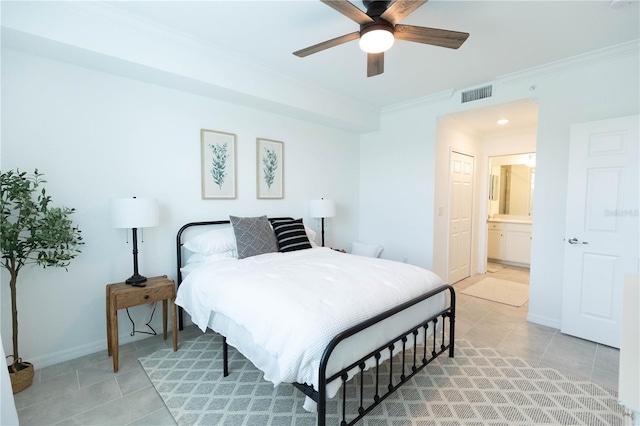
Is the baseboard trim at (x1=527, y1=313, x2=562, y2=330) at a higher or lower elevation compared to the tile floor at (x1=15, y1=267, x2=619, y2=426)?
higher

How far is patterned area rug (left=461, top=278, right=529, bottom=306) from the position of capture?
13.5 feet

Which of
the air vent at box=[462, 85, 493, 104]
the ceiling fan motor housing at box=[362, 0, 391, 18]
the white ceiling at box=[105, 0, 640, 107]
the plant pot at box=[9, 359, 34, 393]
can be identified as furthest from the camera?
the air vent at box=[462, 85, 493, 104]

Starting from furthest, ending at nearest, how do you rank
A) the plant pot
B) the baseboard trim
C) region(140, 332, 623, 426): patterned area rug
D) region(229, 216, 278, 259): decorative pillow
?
1. the baseboard trim
2. region(229, 216, 278, 259): decorative pillow
3. the plant pot
4. region(140, 332, 623, 426): patterned area rug

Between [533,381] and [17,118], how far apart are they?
4483mm

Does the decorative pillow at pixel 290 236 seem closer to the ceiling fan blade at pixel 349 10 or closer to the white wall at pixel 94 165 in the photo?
the white wall at pixel 94 165

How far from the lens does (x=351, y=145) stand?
504 cm

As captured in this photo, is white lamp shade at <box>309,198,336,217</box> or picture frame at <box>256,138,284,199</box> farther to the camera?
white lamp shade at <box>309,198,336,217</box>

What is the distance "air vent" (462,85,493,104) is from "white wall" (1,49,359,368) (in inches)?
111

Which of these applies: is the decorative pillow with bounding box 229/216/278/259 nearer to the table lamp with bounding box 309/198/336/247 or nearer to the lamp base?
the lamp base

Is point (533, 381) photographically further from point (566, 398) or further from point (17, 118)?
point (17, 118)

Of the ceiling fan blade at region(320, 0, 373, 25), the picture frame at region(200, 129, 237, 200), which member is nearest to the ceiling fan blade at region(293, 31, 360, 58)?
the ceiling fan blade at region(320, 0, 373, 25)

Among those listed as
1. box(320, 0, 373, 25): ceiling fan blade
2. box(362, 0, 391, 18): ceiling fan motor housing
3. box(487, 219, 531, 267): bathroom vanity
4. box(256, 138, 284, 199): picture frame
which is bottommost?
box(487, 219, 531, 267): bathroom vanity

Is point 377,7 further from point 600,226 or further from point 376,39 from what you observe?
point 600,226

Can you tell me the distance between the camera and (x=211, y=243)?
116 inches
